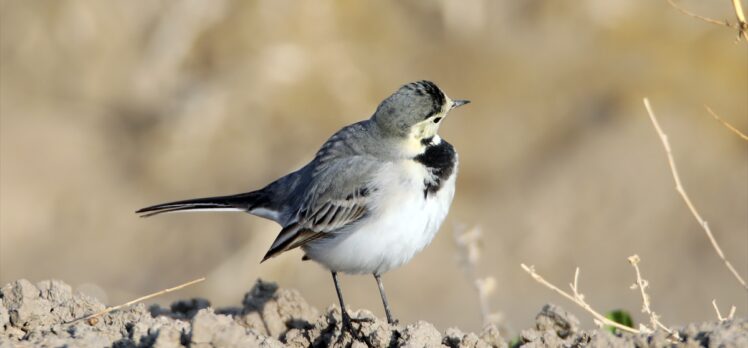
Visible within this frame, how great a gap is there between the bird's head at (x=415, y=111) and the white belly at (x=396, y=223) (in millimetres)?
214

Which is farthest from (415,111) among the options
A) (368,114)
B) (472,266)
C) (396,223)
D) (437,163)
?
(368,114)

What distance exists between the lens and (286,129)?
13.7 meters

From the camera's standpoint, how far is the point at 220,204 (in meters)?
7.99

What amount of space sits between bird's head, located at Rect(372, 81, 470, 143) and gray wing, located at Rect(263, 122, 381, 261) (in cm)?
26

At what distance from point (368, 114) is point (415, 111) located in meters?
6.11

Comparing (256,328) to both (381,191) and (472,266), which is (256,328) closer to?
(381,191)

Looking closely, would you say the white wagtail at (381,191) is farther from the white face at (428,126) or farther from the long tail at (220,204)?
the long tail at (220,204)

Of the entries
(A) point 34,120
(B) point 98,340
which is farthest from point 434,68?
(B) point 98,340

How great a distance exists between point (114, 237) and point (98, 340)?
8597 mm

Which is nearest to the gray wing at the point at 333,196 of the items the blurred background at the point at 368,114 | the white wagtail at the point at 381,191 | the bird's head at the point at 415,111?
the white wagtail at the point at 381,191

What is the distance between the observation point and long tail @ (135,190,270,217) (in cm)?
795

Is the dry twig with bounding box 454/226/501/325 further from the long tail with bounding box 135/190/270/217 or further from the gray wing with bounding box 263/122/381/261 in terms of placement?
the long tail with bounding box 135/190/270/217

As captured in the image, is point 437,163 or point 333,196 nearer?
point 437,163

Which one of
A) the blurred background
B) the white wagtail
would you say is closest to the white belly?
the white wagtail
